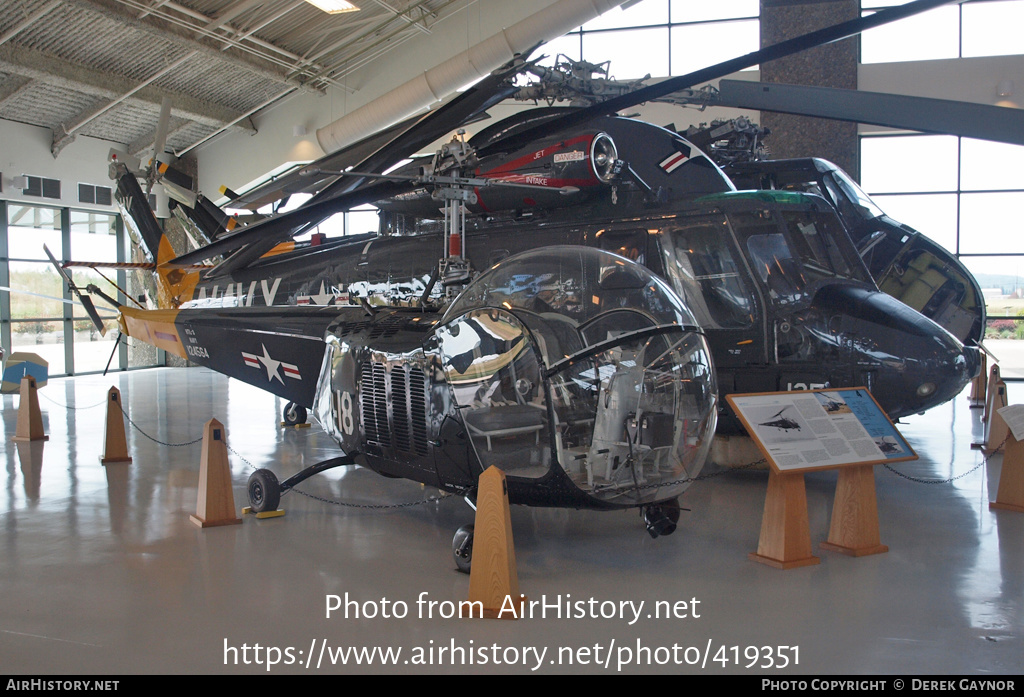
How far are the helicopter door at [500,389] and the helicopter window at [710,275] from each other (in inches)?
108

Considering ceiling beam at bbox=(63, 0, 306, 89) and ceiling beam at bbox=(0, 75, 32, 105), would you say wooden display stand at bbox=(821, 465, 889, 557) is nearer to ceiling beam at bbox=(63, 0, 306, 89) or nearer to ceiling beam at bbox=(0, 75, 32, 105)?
ceiling beam at bbox=(63, 0, 306, 89)

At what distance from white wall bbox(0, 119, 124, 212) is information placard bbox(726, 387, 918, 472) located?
→ 1719 cm

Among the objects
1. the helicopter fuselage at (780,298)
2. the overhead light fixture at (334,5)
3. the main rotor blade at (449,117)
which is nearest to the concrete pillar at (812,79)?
the overhead light fixture at (334,5)

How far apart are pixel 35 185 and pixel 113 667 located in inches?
676

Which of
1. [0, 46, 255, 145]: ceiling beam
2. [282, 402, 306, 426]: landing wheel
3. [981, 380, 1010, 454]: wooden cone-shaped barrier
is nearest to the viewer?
[981, 380, 1010, 454]: wooden cone-shaped barrier

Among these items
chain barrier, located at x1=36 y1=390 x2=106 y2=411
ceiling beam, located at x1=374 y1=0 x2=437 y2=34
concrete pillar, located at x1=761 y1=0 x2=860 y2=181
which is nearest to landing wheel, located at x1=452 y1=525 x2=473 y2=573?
chain barrier, located at x1=36 y1=390 x2=106 y2=411

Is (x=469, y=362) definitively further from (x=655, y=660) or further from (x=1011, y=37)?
(x=1011, y=37)

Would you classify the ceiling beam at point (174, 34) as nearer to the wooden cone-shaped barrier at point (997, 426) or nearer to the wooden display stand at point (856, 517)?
the wooden display stand at point (856, 517)

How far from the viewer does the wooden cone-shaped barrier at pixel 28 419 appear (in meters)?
8.95

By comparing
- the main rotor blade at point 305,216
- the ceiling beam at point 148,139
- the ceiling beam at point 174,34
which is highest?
the ceiling beam at point 174,34

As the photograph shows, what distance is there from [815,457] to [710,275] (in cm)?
242

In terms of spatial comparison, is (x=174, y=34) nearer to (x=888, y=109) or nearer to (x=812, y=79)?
(x=812, y=79)

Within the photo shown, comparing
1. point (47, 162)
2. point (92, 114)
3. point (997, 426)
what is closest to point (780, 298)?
point (997, 426)

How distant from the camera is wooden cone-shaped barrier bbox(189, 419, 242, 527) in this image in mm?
5387
